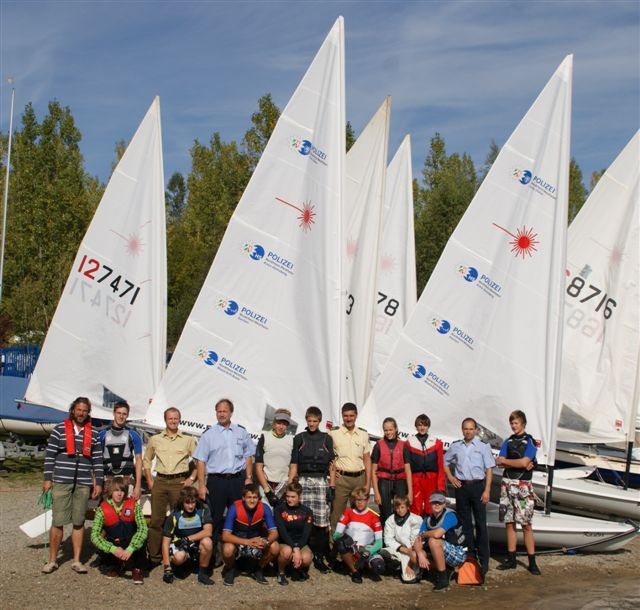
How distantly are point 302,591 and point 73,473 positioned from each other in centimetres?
237

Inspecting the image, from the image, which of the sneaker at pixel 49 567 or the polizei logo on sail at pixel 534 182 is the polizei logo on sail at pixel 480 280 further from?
the sneaker at pixel 49 567

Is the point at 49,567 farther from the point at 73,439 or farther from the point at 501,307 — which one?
the point at 501,307

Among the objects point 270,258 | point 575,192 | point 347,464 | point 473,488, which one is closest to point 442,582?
point 473,488

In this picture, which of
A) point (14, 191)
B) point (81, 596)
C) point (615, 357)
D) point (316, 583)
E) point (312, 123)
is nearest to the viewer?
point (81, 596)

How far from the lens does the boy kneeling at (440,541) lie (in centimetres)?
813

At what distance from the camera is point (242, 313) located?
1040 cm

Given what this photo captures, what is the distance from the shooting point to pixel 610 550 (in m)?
9.91

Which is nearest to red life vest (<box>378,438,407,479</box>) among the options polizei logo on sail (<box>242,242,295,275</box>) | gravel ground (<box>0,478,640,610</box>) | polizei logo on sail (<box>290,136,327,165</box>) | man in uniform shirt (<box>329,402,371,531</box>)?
man in uniform shirt (<box>329,402,371,531</box>)

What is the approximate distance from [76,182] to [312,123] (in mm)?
20437

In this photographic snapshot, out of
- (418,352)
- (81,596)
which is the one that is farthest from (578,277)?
(81,596)

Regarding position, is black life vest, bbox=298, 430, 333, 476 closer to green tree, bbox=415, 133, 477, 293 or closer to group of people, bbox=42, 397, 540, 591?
group of people, bbox=42, 397, 540, 591

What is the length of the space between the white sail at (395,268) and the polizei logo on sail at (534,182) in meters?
4.51

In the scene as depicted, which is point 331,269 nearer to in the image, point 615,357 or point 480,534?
point 480,534

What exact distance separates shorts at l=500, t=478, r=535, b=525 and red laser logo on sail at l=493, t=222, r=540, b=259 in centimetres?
300
